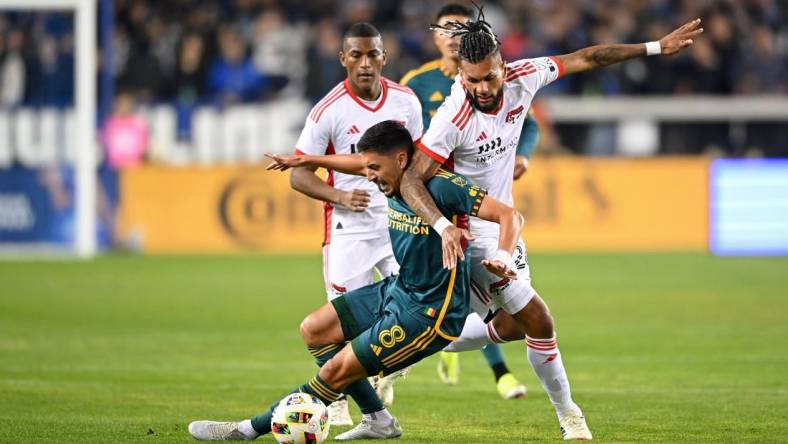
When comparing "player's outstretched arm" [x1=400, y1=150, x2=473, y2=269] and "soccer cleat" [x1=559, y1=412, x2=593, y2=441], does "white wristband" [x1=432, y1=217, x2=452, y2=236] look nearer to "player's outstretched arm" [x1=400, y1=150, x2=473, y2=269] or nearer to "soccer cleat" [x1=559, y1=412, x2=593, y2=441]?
"player's outstretched arm" [x1=400, y1=150, x2=473, y2=269]

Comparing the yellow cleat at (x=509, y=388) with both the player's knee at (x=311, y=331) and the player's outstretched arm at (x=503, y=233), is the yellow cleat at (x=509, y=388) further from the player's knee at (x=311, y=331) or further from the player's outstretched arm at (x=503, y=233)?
the player's outstretched arm at (x=503, y=233)

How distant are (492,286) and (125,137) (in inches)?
649

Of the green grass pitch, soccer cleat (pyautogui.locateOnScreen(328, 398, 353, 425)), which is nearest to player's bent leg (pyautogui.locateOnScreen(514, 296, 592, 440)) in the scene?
the green grass pitch

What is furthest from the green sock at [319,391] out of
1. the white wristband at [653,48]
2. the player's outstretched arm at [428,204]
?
the white wristband at [653,48]

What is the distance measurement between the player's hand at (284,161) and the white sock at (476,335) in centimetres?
152

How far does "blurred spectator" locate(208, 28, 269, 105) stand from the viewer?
2458 cm

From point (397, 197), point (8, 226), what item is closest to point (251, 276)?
point (8, 226)

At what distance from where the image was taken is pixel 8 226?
22250 millimetres

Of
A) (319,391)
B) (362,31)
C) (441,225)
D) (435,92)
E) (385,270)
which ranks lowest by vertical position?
(319,391)

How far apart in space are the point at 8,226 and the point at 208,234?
10.5 ft

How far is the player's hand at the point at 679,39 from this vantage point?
8.35 meters

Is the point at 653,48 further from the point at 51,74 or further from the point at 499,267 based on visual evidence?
the point at 51,74

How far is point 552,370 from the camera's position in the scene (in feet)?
25.9

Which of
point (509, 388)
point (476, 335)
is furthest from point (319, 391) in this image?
point (509, 388)
